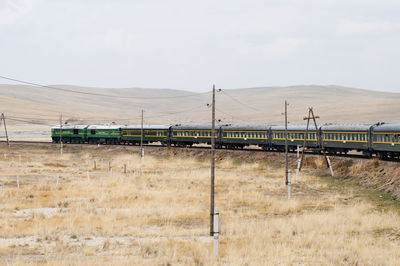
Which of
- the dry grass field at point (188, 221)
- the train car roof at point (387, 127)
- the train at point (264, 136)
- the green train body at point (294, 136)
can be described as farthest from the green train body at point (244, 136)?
the train car roof at point (387, 127)

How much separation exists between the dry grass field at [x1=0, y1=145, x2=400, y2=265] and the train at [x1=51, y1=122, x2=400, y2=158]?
5.20m

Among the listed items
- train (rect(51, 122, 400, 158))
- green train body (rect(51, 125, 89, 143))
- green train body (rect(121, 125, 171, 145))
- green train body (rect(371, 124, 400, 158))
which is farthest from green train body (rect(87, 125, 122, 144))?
green train body (rect(371, 124, 400, 158))

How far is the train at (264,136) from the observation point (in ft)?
166

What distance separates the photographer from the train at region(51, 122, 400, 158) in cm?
5059

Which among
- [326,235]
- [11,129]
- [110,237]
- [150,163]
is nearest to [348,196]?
[326,235]

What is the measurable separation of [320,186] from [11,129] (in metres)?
127

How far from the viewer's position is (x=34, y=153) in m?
88.7

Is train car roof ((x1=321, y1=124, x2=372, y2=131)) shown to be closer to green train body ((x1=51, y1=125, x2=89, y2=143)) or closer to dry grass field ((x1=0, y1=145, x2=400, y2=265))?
dry grass field ((x1=0, y1=145, x2=400, y2=265))

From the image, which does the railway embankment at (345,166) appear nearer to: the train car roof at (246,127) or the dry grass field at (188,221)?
the dry grass field at (188,221)

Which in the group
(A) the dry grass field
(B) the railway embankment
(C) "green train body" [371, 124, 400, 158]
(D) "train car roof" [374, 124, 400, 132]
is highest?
(D) "train car roof" [374, 124, 400, 132]

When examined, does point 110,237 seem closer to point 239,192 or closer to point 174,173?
point 239,192

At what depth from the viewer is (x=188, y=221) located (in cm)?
2914

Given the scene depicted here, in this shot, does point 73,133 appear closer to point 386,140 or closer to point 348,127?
point 348,127

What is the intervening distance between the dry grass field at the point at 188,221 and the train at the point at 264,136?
5.20m
